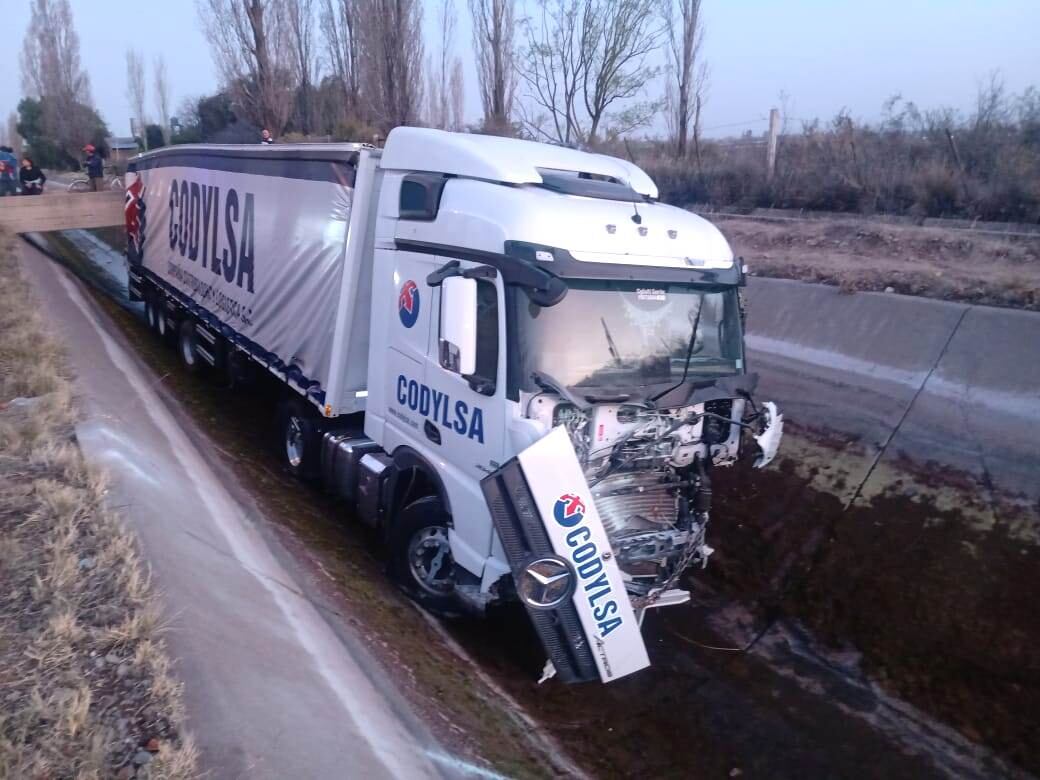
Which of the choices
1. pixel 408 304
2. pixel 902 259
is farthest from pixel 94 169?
pixel 902 259

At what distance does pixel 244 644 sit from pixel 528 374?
6.88ft

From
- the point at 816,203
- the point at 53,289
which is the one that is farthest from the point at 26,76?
the point at 816,203

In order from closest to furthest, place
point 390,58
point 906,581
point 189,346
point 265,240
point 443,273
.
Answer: point 443,273 < point 906,581 < point 265,240 < point 189,346 < point 390,58

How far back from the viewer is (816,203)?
14156 mm

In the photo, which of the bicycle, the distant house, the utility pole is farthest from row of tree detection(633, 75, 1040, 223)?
the distant house

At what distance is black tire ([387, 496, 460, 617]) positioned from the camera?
5.64 m

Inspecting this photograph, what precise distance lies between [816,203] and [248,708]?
13.4 metres

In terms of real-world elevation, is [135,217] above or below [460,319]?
above

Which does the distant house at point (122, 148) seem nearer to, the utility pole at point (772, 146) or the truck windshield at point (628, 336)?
the utility pole at point (772, 146)

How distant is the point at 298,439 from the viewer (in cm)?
799

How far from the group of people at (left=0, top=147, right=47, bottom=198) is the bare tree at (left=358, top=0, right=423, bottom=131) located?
376 inches

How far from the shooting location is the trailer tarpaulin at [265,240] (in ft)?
22.4

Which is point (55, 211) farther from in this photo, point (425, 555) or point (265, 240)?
point (425, 555)

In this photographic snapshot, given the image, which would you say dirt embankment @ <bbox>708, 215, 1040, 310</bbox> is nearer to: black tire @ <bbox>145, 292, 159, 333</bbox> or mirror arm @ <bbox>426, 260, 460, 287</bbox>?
mirror arm @ <bbox>426, 260, 460, 287</bbox>
